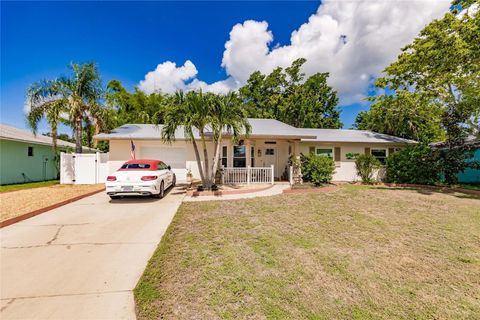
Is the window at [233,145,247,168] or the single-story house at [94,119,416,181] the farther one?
the single-story house at [94,119,416,181]

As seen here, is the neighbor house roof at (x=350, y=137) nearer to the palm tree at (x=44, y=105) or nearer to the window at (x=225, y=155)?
the window at (x=225, y=155)

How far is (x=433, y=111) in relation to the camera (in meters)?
14.1

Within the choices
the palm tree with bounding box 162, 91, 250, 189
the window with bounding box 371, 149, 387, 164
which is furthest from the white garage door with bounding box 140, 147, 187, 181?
the window with bounding box 371, 149, 387, 164

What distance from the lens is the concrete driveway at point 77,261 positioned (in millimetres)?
2602

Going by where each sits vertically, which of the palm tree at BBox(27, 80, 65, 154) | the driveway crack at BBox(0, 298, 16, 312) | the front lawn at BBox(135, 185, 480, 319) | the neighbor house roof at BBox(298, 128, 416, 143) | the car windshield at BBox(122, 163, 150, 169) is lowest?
the driveway crack at BBox(0, 298, 16, 312)

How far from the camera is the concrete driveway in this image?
2.60m

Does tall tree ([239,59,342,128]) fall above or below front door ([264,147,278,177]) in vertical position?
above

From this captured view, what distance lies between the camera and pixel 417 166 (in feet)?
40.3

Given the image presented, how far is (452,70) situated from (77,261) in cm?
1816

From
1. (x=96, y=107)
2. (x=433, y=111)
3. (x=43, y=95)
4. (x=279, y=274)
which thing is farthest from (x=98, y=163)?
(x=433, y=111)

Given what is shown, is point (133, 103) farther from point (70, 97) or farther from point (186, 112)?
point (186, 112)

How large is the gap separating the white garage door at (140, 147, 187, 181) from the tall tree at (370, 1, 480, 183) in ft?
52.4

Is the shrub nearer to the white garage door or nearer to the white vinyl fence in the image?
the white garage door

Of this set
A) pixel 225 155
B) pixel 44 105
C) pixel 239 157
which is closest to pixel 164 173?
pixel 225 155
